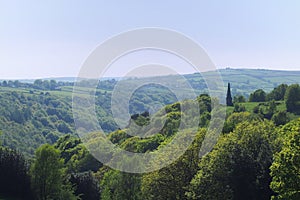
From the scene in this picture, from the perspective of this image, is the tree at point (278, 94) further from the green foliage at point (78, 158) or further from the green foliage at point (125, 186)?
the green foliage at point (125, 186)

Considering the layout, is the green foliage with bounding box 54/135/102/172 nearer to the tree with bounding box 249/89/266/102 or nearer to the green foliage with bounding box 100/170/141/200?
the green foliage with bounding box 100/170/141/200

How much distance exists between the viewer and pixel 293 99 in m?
111

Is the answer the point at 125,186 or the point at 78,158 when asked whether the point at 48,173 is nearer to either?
the point at 125,186

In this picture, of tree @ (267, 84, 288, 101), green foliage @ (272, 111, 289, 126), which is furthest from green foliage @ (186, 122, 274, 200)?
tree @ (267, 84, 288, 101)

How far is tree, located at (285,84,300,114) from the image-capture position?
109188 mm

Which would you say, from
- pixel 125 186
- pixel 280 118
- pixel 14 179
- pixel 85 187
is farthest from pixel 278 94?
pixel 14 179

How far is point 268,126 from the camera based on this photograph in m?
38.9

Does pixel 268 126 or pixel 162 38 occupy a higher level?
pixel 162 38

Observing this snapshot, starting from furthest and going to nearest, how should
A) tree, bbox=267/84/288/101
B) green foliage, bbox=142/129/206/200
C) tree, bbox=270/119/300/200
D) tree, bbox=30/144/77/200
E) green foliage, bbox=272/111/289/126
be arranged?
tree, bbox=267/84/288/101 → green foliage, bbox=272/111/289/126 → tree, bbox=30/144/77/200 → green foliage, bbox=142/129/206/200 → tree, bbox=270/119/300/200

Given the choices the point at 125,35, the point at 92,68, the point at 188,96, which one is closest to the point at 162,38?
the point at 125,35

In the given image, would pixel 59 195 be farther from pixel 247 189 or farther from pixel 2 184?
pixel 247 189

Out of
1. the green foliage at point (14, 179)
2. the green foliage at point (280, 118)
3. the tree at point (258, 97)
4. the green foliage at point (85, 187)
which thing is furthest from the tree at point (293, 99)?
the green foliage at point (14, 179)

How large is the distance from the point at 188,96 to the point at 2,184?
5190cm

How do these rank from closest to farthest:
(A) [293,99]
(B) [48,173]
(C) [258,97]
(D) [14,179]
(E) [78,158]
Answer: (B) [48,173] < (D) [14,179] < (E) [78,158] < (A) [293,99] < (C) [258,97]
